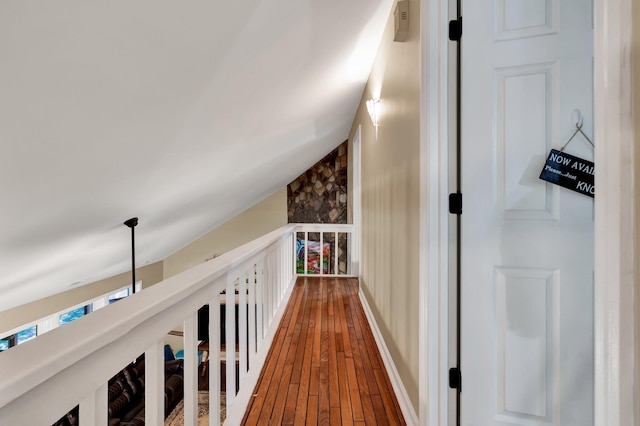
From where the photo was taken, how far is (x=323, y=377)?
6.19 ft

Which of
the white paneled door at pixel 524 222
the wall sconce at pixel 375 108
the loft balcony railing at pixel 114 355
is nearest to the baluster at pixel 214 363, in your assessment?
the loft balcony railing at pixel 114 355

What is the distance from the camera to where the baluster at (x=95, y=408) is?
552 millimetres

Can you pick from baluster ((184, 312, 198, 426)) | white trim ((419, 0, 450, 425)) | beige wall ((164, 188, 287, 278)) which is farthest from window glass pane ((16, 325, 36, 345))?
white trim ((419, 0, 450, 425))

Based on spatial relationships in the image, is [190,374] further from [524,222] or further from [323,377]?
[524,222]

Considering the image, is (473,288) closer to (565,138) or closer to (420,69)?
(565,138)

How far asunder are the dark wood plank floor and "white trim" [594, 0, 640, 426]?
1241mm

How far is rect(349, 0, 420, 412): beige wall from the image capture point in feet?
5.07

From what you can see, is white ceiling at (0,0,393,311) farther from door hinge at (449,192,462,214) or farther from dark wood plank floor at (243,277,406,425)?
dark wood plank floor at (243,277,406,425)

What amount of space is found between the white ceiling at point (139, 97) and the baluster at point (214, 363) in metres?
0.91

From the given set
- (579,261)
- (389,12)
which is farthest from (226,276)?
(389,12)

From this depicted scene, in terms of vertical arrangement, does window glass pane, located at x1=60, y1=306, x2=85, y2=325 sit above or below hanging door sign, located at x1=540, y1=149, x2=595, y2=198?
below

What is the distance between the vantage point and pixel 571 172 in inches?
44.1

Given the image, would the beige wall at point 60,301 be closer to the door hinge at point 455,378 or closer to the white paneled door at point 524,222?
the door hinge at point 455,378

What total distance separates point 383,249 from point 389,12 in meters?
1.66
